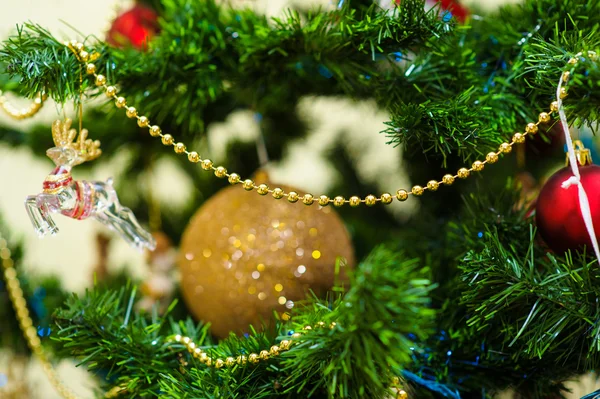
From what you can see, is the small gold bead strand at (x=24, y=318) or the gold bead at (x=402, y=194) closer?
the gold bead at (x=402, y=194)

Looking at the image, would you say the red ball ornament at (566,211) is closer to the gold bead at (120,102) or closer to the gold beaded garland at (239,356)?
the gold beaded garland at (239,356)

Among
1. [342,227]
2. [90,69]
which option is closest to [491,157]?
[342,227]

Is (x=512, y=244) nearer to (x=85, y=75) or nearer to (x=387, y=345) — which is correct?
(x=387, y=345)

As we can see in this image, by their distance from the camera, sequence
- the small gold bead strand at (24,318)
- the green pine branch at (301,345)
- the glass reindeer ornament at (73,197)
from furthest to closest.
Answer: the small gold bead strand at (24,318) → the glass reindeer ornament at (73,197) → the green pine branch at (301,345)

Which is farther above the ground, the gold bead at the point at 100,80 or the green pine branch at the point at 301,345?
the gold bead at the point at 100,80

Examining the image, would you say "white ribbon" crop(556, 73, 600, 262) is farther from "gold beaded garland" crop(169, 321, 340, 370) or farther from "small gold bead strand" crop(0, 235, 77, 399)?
"small gold bead strand" crop(0, 235, 77, 399)

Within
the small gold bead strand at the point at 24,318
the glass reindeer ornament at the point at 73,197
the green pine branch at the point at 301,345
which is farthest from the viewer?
the small gold bead strand at the point at 24,318

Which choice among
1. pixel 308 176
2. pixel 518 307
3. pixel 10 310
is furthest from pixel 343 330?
pixel 308 176

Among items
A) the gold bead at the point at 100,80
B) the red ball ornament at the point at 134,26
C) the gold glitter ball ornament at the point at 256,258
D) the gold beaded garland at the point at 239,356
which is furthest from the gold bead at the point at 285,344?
the red ball ornament at the point at 134,26

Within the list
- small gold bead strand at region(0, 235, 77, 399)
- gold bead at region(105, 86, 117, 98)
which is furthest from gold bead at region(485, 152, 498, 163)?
small gold bead strand at region(0, 235, 77, 399)
